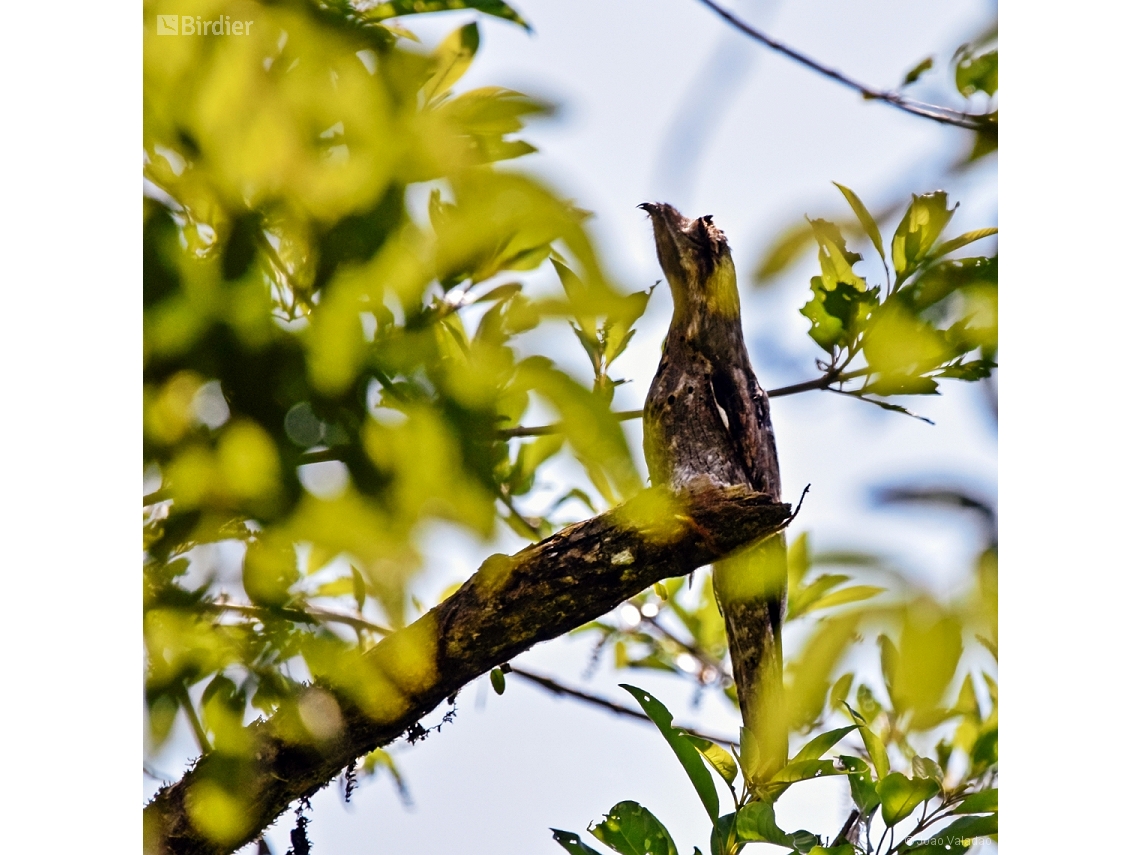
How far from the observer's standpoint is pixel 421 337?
1.90ft

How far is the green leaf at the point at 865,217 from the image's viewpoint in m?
A: 1.21

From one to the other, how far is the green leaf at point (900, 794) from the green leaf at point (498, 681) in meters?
0.48

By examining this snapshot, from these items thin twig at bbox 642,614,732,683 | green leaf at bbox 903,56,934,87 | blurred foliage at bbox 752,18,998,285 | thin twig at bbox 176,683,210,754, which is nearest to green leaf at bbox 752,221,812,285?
blurred foliage at bbox 752,18,998,285

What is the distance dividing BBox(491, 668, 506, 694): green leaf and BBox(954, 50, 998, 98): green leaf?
38.4 inches

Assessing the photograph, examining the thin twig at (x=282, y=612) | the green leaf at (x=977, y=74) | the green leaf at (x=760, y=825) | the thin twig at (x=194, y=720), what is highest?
the green leaf at (x=977, y=74)

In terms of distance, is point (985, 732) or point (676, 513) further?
point (985, 732)

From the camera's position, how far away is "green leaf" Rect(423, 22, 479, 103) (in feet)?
3.57

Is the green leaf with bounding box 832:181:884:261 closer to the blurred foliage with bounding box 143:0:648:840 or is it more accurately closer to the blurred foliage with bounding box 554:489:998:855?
the blurred foliage with bounding box 554:489:998:855

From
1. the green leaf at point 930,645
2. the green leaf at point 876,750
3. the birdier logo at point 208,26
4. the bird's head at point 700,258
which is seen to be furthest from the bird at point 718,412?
the birdier logo at point 208,26

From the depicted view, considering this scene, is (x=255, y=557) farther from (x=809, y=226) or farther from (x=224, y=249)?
(x=809, y=226)

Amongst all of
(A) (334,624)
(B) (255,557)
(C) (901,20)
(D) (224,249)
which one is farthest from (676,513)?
(C) (901,20)

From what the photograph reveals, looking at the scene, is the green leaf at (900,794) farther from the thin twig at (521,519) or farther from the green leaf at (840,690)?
the thin twig at (521,519)
